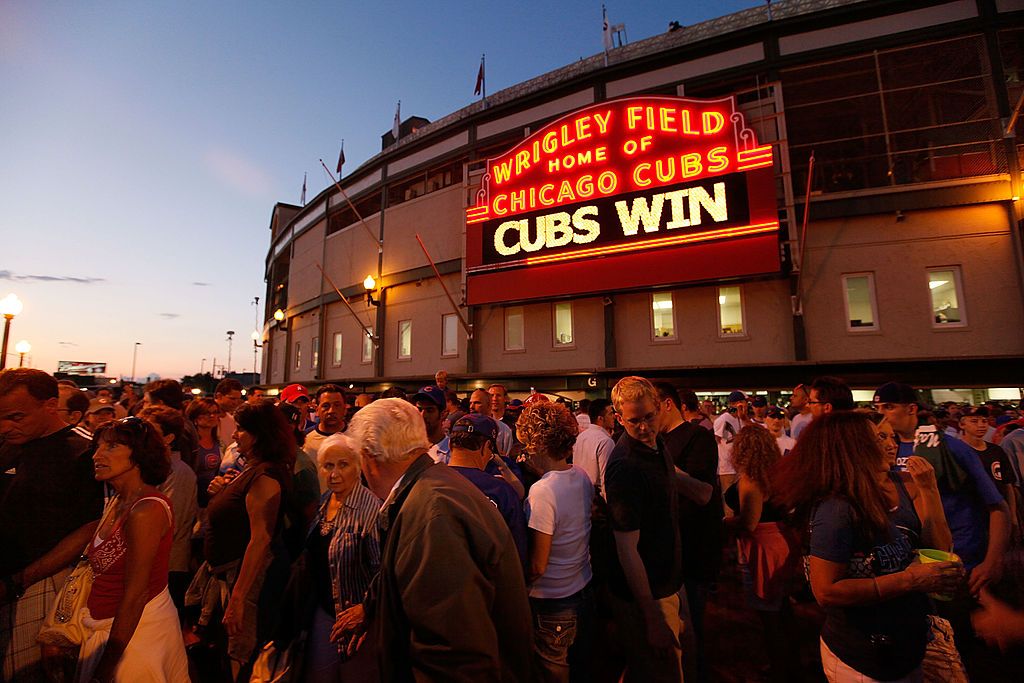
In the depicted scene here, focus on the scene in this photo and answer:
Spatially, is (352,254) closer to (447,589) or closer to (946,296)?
(946,296)

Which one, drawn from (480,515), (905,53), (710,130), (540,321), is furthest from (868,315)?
(480,515)

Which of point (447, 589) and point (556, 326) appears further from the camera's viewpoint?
point (556, 326)

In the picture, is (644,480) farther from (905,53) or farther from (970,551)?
(905,53)

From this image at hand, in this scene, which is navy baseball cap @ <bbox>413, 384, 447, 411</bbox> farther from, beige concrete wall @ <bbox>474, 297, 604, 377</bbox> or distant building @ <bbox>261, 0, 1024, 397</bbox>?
beige concrete wall @ <bbox>474, 297, 604, 377</bbox>

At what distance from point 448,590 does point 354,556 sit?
924 millimetres

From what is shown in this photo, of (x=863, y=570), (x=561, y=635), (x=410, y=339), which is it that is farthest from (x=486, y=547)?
(x=410, y=339)

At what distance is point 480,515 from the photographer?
1843mm

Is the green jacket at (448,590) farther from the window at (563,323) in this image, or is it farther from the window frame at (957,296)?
the window frame at (957,296)

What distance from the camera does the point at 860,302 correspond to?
42.2ft

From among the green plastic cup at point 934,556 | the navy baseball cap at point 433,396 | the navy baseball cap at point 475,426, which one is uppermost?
the navy baseball cap at point 433,396

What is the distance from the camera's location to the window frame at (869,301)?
1263 centimetres

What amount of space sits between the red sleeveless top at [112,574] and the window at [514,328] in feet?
48.3

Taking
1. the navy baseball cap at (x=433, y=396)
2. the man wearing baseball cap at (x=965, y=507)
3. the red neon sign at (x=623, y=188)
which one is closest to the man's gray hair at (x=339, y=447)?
the navy baseball cap at (x=433, y=396)

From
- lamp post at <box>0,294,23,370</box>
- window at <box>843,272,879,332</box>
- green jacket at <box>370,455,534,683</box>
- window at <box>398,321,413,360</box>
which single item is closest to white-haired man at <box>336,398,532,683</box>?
green jacket at <box>370,455,534,683</box>
